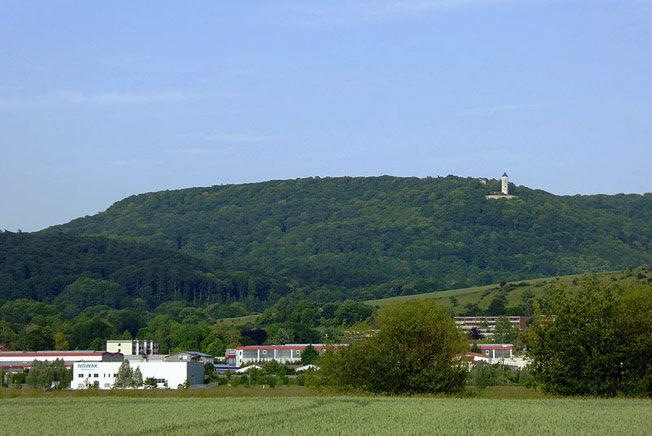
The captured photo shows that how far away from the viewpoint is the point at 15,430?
30953 mm

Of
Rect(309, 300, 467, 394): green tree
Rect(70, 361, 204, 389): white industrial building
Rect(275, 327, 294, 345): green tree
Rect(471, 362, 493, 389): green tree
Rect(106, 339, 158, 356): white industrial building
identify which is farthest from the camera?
Rect(275, 327, 294, 345): green tree

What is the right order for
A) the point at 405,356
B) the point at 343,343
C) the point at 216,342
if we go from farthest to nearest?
1. the point at 216,342
2. the point at 343,343
3. the point at 405,356

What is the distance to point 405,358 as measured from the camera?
50.8 m

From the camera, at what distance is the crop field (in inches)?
1204

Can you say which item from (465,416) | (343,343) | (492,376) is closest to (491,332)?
(492,376)

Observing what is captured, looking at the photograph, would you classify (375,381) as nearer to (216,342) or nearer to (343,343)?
(343,343)

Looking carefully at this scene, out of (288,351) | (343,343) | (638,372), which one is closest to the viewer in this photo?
(638,372)

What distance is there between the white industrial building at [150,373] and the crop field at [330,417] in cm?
6081

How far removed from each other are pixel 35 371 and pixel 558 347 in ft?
245

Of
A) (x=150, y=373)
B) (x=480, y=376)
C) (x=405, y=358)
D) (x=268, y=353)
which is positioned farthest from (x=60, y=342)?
(x=405, y=358)

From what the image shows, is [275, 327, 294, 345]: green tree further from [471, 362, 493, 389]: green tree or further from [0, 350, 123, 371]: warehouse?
[471, 362, 493, 389]: green tree

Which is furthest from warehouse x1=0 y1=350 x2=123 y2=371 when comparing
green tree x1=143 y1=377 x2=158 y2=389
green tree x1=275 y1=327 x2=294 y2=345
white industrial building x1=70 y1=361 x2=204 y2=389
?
green tree x1=275 y1=327 x2=294 y2=345

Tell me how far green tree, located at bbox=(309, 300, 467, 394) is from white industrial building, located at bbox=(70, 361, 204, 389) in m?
52.5

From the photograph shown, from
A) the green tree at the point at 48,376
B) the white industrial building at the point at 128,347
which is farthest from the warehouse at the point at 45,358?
the white industrial building at the point at 128,347
